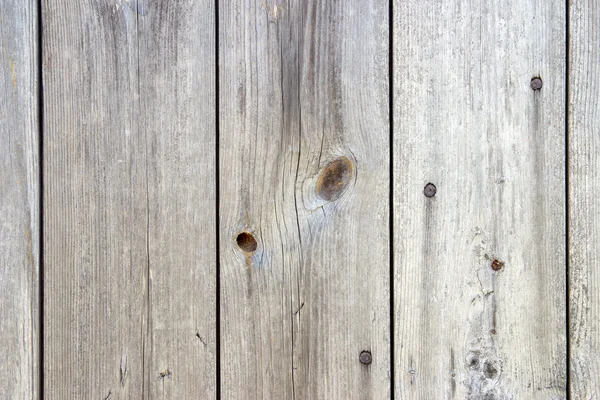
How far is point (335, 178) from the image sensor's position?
88 centimetres

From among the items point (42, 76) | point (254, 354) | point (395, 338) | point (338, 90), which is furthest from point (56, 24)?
point (395, 338)

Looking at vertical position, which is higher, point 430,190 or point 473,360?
point 430,190

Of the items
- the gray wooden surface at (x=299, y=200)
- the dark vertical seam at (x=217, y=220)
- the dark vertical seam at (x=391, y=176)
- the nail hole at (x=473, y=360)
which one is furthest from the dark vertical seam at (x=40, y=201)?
the nail hole at (x=473, y=360)

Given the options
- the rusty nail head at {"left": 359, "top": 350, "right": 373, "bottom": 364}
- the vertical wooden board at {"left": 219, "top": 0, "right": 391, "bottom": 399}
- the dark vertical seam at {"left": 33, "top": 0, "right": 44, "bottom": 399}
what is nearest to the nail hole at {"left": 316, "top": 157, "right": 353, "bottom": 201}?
the vertical wooden board at {"left": 219, "top": 0, "right": 391, "bottom": 399}

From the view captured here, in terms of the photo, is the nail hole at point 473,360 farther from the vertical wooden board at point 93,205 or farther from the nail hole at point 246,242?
the vertical wooden board at point 93,205

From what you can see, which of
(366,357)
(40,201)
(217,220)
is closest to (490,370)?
(366,357)

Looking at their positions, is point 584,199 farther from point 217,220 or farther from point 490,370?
point 217,220

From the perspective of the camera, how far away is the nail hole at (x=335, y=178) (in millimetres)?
878

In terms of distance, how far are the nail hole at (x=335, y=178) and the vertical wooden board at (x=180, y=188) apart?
0.19m

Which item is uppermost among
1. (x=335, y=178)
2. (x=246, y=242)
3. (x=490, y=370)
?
(x=335, y=178)

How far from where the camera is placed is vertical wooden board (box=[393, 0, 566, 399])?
2.84ft

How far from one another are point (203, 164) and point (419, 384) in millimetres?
536

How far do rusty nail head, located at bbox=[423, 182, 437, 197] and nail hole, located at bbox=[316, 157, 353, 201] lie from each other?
0.43ft

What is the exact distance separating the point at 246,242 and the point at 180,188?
0.49 ft
